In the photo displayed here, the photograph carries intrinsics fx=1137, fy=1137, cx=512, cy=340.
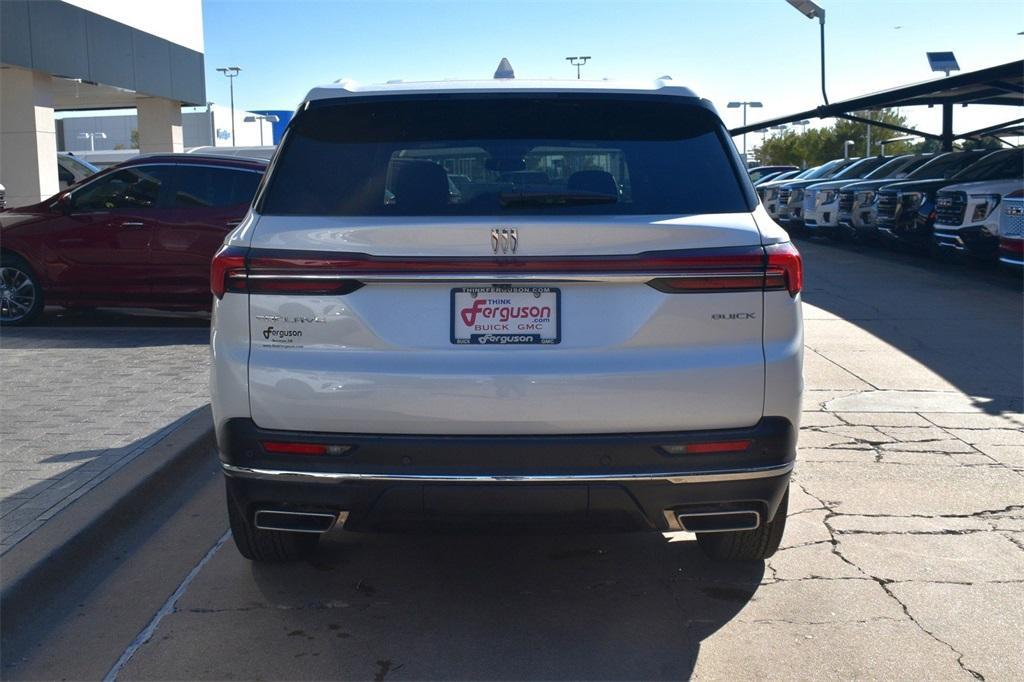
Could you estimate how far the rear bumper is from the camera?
3.65 metres

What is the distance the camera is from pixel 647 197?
383 centimetres

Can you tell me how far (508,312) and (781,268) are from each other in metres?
0.92

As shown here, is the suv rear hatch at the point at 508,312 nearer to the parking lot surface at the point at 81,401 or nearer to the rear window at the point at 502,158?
the rear window at the point at 502,158

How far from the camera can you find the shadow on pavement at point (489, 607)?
150 inches

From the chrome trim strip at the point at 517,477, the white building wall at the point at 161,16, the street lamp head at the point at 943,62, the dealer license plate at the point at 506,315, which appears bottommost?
the chrome trim strip at the point at 517,477

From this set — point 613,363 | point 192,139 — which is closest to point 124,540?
point 613,363

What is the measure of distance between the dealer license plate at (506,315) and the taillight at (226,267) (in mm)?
727

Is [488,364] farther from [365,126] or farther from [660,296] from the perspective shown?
[365,126]

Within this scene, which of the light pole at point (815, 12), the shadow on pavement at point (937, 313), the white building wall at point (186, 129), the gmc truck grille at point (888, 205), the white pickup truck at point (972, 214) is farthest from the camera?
the white building wall at point (186, 129)

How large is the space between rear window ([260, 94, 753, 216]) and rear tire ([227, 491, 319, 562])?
1330mm

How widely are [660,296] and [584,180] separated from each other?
586 mm

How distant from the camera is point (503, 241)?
365 cm

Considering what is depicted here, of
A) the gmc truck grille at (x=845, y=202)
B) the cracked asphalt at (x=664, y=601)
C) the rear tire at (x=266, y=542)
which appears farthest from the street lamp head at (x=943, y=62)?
the rear tire at (x=266, y=542)

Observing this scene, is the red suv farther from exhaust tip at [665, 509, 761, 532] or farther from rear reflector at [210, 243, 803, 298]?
exhaust tip at [665, 509, 761, 532]
